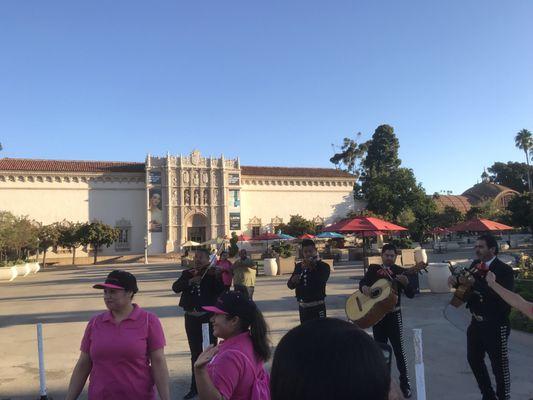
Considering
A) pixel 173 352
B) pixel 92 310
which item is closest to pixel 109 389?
pixel 173 352

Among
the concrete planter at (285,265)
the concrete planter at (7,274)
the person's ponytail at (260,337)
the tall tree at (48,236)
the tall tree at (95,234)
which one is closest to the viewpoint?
the person's ponytail at (260,337)

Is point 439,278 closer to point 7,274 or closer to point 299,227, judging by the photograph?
point 7,274

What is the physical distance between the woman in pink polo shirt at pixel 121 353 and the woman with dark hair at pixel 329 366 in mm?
2170

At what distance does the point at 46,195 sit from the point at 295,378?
53055 millimetres

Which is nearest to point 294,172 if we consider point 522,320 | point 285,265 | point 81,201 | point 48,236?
point 81,201

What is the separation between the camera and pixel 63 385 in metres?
5.88

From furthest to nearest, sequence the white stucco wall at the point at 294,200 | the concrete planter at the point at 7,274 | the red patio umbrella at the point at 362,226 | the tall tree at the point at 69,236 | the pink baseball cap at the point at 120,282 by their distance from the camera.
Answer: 1. the white stucco wall at the point at 294,200
2. the tall tree at the point at 69,236
3. the concrete planter at the point at 7,274
4. the red patio umbrella at the point at 362,226
5. the pink baseball cap at the point at 120,282

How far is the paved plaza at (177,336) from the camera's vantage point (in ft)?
18.5

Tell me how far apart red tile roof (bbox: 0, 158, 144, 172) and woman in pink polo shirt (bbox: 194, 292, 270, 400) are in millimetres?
51108

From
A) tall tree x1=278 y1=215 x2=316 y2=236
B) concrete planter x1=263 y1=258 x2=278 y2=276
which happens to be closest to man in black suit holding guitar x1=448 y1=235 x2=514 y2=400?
concrete planter x1=263 y1=258 x2=278 y2=276

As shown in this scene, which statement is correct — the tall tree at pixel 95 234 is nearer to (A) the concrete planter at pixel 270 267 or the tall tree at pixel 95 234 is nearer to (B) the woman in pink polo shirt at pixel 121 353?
(A) the concrete planter at pixel 270 267

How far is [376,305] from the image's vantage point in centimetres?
485

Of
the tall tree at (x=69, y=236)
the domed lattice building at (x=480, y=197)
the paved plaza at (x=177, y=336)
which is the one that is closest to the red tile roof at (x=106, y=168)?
the tall tree at (x=69, y=236)

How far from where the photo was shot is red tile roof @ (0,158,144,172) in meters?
47.6
